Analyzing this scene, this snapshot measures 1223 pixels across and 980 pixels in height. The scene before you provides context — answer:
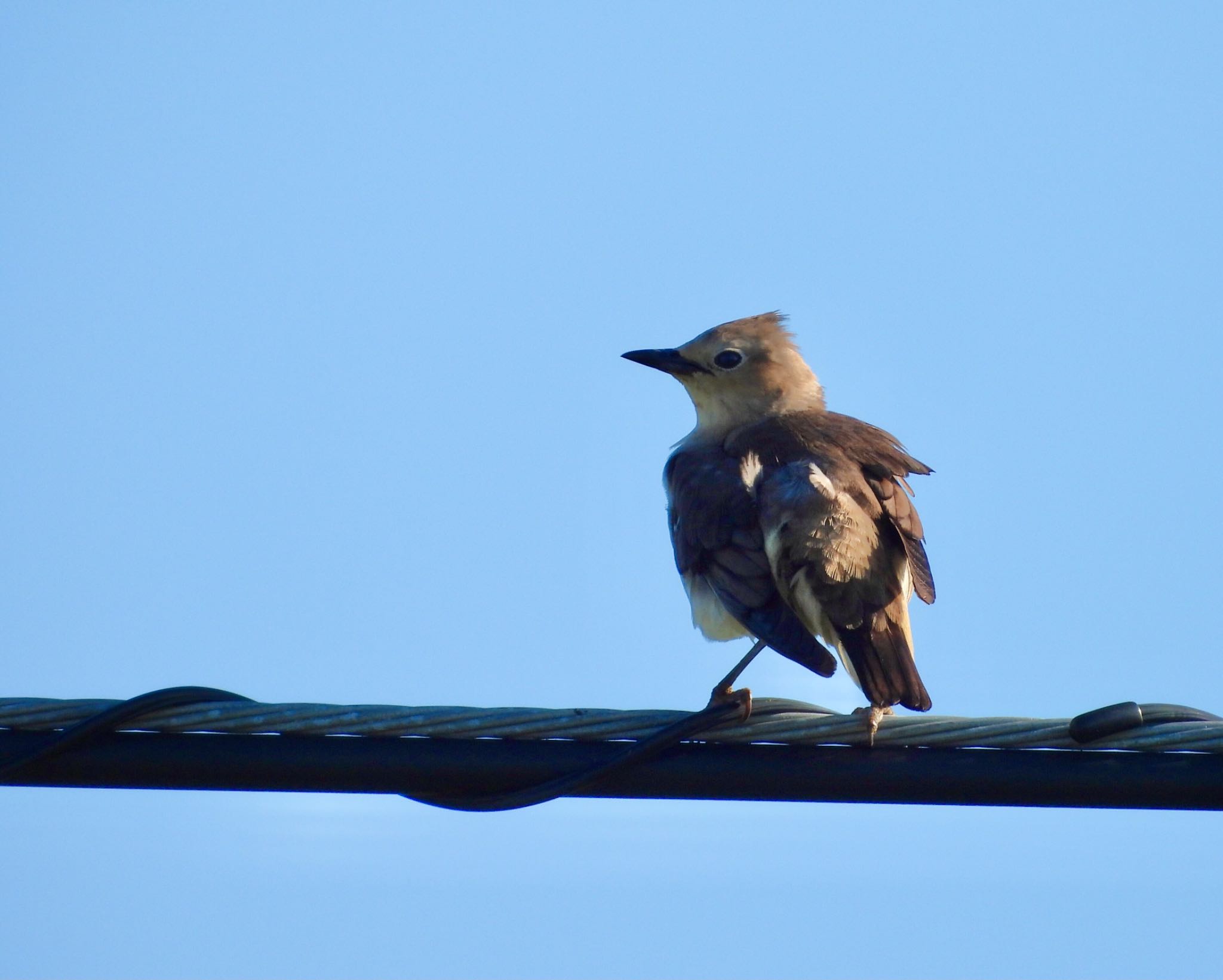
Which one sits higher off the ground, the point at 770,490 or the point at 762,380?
the point at 762,380

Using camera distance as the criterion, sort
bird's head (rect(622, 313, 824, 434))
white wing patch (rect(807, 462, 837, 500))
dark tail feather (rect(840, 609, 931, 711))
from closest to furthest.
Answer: dark tail feather (rect(840, 609, 931, 711))
white wing patch (rect(807, 462, 837, 500))
bird's head (rect(622, 313, 824, 434))

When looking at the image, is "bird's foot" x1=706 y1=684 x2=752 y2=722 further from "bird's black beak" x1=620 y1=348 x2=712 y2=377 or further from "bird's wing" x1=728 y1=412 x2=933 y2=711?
"bird's black beak" x1=620 y1=348 x2=712 y2=377

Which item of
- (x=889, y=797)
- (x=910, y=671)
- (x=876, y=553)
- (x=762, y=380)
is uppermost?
(x=762, y=380)

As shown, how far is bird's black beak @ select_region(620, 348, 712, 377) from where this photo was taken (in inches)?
346

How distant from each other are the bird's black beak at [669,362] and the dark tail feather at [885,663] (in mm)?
2974

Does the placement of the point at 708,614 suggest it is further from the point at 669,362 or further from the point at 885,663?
the point at 669,362

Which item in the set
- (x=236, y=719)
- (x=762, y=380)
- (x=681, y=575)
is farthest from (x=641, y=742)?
(x=762, y=380)

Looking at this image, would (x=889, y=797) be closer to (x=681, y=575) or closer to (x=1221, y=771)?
(x=1221, y=771)

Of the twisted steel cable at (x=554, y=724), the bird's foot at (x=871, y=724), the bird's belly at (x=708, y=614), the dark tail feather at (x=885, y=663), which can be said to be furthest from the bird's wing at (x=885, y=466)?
the twisted steel cable at (x=554, y=724)

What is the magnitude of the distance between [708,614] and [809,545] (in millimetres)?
831

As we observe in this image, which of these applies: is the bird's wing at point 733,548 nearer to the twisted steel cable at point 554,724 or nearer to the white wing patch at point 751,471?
the white wing patch at point 751,471

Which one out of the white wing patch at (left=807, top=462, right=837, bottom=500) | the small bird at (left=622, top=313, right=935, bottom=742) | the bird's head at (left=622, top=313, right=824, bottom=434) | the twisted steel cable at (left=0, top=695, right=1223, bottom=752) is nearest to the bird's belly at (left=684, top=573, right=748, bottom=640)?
the small bird at (left=622, top=313, right=935, bottom=742)

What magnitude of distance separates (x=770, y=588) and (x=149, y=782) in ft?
9.60

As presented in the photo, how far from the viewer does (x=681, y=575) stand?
7043 millimetres
